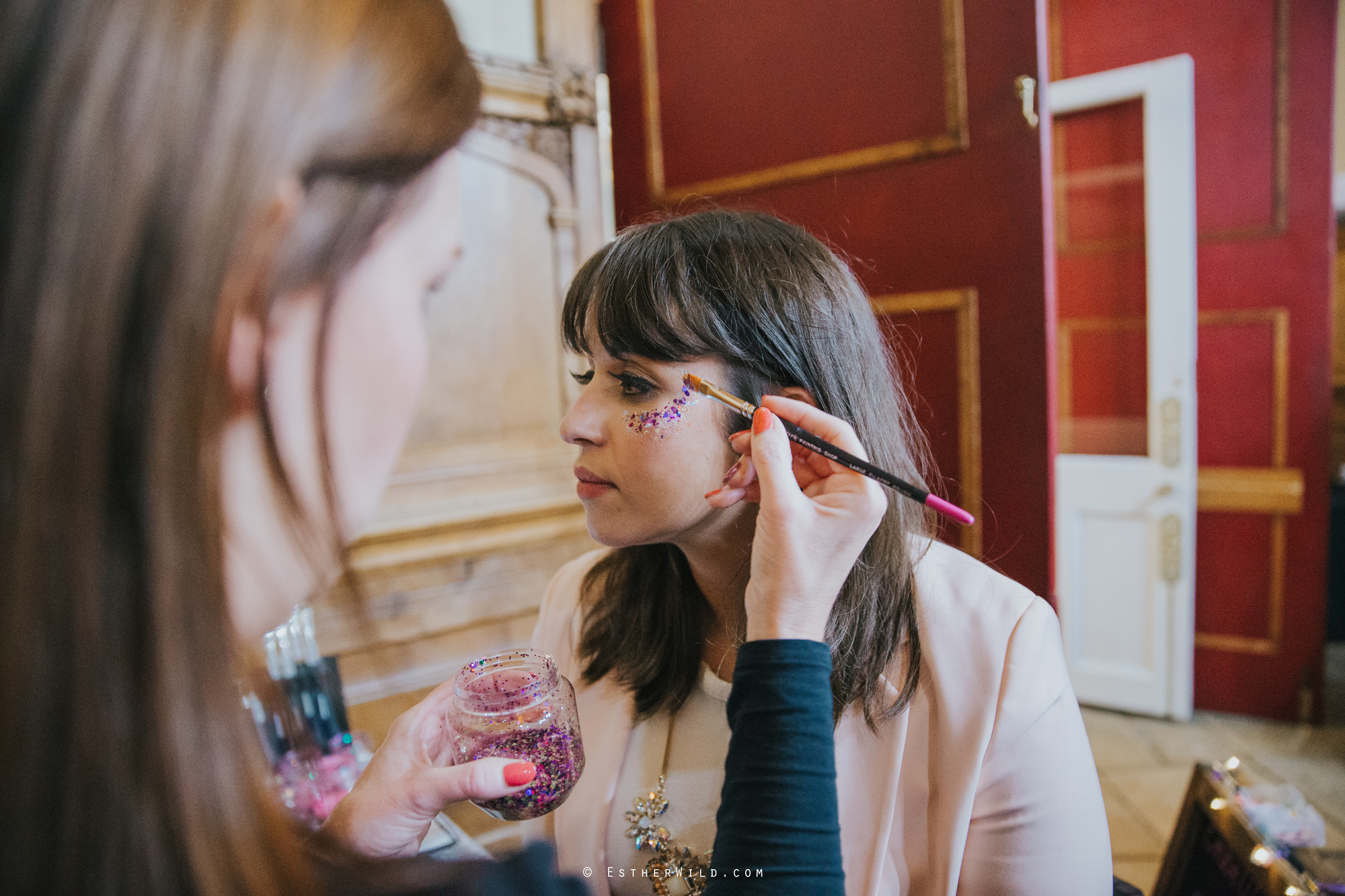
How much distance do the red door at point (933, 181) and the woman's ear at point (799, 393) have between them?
408mm

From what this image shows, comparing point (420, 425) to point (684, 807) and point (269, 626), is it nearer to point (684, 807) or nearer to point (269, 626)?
point (684, 807)

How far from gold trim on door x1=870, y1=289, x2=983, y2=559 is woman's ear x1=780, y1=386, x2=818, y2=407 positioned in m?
0.41

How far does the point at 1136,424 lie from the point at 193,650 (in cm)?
319

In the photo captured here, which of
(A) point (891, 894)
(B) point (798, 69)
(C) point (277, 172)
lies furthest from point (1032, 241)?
(C) point (277, 172)

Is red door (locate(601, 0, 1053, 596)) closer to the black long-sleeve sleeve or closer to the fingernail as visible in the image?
the black long-sleeve sleeve

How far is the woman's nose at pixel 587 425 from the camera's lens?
1.05 m

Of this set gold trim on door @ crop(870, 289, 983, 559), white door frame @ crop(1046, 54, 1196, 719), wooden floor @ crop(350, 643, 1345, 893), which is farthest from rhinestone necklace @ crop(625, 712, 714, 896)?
white door frame @ crop(1046, 54, 1196, 719)

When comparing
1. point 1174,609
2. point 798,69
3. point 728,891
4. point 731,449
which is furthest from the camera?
point 1174,609

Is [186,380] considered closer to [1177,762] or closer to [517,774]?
[517,774]

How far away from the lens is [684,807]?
1.06m

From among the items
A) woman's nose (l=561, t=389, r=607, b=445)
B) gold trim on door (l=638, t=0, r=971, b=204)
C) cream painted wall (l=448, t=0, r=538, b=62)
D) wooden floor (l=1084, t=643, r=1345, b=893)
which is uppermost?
cream painted wall (l=448, t=0, r=538, b=62)

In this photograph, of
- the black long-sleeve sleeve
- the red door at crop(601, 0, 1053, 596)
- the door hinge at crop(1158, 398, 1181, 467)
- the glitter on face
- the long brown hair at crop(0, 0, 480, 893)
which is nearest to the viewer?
the long brown hair at crop(0, 0, 480, 893)

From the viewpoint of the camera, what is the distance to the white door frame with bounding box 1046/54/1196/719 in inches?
103

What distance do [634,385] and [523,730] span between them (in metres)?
0.48
